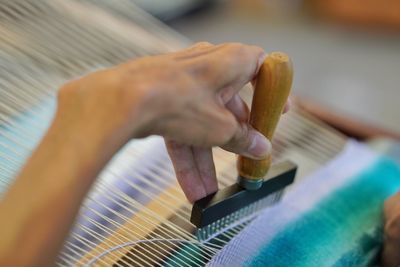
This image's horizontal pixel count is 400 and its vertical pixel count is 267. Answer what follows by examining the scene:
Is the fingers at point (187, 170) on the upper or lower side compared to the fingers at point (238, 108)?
lower

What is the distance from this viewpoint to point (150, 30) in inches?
47.5

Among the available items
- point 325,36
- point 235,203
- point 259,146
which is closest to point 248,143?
point 259,146

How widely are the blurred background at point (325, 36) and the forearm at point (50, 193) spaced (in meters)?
1.86

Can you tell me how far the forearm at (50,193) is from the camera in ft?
1.31

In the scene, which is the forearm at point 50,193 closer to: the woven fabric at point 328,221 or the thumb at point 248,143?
the thumb at point 248,143

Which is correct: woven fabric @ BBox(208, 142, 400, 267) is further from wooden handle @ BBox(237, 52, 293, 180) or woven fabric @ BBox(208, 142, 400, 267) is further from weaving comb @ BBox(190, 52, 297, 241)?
wooden handle @ BBox(237, 52, 293, 180)

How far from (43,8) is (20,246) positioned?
2.43 ft

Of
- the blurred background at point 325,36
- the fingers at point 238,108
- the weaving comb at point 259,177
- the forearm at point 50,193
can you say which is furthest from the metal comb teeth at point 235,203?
the blurred background at point 325,36

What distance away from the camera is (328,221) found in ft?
2.69

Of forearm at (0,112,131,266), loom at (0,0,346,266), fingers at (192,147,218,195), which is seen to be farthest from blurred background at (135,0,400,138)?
forearm at (0,112,131,266)

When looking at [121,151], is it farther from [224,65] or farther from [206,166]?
[224,65]

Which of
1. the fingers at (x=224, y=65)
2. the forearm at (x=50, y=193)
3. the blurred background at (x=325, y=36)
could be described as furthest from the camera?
the blurred background at (x=325, y=36)

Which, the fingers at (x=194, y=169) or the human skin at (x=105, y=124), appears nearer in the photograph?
the human skin at (x=105, y=124)

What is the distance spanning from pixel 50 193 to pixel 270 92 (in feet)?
0.93
